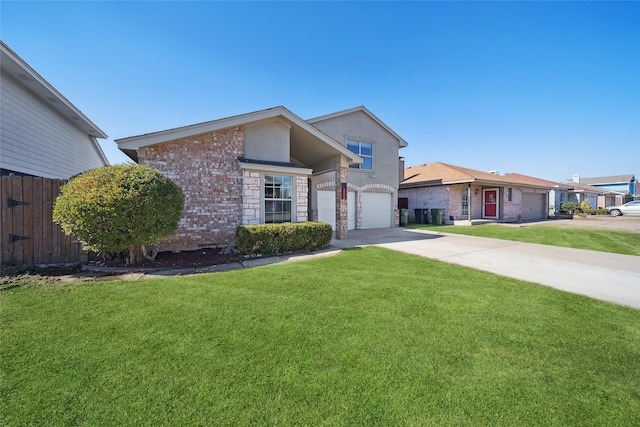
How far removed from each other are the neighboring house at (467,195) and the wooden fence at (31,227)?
1980 cm

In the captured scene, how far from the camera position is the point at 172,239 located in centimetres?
767

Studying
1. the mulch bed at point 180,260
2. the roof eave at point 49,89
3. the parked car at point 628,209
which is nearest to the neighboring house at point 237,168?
the mulch bed at point 180,260

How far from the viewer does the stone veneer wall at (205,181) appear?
7623mm

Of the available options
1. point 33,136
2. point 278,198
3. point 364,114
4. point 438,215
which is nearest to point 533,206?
point 438,215

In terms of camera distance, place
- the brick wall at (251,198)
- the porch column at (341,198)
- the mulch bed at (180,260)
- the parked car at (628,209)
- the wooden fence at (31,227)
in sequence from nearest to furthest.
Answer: the wooden fence at (31,227) → the mulch bed at (180,260) → the brick wall at (251,198) → the porch column at (341,198) → the parked car at (628,209)

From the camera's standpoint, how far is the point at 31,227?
18.9 feet

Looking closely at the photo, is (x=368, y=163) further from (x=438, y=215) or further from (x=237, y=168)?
(x=237, y=168)

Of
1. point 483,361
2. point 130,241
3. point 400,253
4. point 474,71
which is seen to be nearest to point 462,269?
point 400,253

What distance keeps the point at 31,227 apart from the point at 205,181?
13.5 ft

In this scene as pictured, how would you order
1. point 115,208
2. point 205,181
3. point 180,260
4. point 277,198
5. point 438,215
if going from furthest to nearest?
point 438,215, point 277,198, point 205,181, point 180,260, point 115,208

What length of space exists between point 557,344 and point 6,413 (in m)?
5.45

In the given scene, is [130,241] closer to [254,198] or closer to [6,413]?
[254,198]

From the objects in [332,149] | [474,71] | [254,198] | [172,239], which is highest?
[474,71]

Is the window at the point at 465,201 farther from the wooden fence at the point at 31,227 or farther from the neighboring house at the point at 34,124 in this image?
the neighboring house at the point at 34,124
